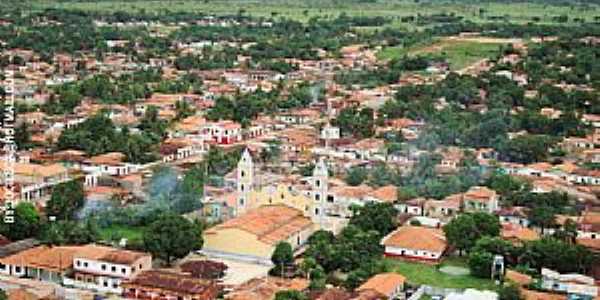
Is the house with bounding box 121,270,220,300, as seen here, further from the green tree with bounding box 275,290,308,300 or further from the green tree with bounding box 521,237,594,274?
the green tree with bounding box 521,237,594,274

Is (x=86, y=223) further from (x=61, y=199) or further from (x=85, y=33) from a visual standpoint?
(x=85, y=33)

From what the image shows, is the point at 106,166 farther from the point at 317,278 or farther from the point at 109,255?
the point at 317,278

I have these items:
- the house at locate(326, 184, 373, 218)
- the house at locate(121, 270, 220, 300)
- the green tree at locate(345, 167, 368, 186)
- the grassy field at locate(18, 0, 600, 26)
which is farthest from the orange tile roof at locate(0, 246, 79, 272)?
the grassy field at locate(18, 0, 600, 26)

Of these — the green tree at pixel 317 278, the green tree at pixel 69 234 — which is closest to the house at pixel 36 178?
the green tree at pixel 69 234

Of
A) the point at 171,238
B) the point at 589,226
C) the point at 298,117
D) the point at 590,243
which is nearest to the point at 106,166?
the point at 171,238

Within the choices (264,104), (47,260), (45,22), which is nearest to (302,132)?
(264,104)
